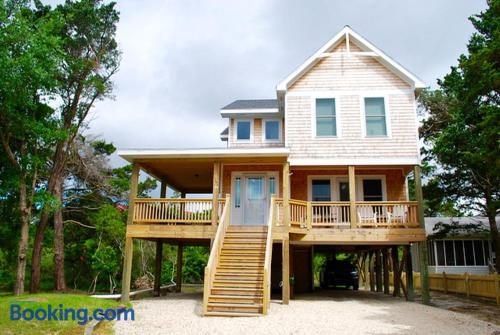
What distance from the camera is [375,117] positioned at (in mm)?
17344

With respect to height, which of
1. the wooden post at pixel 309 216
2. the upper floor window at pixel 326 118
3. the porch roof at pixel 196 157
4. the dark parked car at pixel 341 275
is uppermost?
the upper floor window at pixel 326 118

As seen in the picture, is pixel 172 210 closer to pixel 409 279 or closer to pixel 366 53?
pixel 409 279

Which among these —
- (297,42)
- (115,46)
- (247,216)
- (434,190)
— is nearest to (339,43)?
(297,42)

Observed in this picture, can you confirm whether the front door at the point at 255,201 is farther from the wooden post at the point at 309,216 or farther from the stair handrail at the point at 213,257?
the stair handrail at the point at 213,257

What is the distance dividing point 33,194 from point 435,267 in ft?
82.0

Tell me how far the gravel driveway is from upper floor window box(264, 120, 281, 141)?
9149 mm

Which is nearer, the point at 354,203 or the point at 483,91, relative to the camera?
the point at 483,91

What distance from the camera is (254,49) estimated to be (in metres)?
21.4

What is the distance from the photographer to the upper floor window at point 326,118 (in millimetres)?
17344

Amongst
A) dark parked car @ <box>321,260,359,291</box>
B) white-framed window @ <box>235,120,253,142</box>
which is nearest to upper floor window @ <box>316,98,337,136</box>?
white-framed window @ <box>235,120,253,142</box>

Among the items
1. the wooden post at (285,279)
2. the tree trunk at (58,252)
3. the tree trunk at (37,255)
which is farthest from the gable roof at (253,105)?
the tree trunk at (37,255)

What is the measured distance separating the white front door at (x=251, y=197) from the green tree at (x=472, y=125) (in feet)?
25.5

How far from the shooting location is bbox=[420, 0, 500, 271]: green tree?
41.8ft

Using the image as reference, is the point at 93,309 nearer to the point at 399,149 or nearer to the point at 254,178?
the point at 254,178
